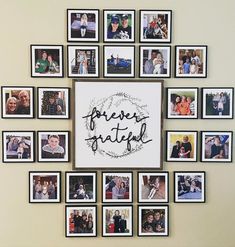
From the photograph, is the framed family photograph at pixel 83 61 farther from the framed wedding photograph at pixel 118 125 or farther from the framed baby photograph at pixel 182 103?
the framed baby photograph at pixel 182 103

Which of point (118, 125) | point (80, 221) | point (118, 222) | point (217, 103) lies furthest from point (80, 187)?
point (217, 103)

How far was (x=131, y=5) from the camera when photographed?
2.28m

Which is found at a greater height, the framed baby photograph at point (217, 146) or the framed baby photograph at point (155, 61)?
the framed baby photograph at point (155, 61)

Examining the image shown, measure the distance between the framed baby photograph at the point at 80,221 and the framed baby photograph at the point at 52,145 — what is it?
1.01 ft

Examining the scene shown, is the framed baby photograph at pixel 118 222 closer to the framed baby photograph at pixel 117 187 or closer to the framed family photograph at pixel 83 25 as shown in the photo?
the framed baby photograph at pixel 117 187

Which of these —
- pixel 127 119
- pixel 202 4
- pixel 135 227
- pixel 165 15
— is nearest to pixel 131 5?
pixel 165 15

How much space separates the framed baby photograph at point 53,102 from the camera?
7.43 ft

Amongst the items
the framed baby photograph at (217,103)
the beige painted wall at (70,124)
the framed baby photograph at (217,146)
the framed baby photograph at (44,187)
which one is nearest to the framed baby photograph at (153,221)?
the beige painted wall at (70,124)

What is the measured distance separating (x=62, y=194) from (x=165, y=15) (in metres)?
1.22

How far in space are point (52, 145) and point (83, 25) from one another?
0.72 metres

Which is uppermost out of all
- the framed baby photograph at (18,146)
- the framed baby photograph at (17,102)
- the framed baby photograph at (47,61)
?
the framed baby photograph at (47,61)

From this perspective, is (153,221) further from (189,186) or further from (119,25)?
(119,25)

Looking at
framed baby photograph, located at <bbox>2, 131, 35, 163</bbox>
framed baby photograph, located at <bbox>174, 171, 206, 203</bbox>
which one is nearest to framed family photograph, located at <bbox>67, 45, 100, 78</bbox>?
framed baby photograph, located at <bbox>2, 131, 35, 163</bbox>

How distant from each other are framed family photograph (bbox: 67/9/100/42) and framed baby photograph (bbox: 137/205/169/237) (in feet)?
3.45
